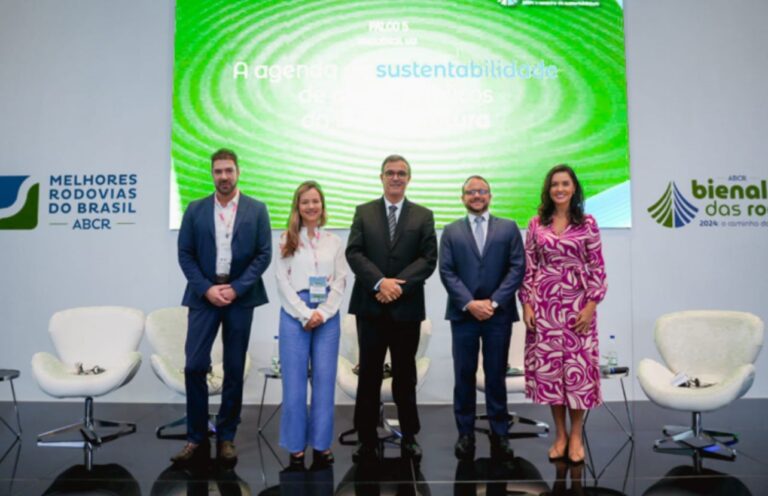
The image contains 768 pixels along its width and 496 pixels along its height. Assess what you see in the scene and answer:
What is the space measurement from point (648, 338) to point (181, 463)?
433 cm

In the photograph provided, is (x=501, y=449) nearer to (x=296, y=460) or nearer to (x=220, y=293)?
(x=296, y=460)

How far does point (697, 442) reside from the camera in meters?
3.76

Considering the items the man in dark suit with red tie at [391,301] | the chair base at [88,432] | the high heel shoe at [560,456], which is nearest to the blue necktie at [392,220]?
the man in dark suit with red tie at [391,301]

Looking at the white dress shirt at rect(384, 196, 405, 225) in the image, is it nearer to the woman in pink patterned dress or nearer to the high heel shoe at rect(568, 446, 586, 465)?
the woman in pink patterned dress

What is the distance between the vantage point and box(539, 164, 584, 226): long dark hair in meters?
3.46

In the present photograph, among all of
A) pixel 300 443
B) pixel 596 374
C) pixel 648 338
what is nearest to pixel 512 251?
pixel 596 374

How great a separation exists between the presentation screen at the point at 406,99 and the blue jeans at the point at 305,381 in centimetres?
210

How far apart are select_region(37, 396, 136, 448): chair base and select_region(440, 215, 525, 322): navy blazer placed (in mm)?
2591

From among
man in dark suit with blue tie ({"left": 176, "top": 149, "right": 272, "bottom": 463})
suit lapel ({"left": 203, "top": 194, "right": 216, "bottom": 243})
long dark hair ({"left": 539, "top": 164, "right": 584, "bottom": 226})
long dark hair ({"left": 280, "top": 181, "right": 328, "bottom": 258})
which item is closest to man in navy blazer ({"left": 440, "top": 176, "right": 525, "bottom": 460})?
long dark hair ({"left": 539, "top": 164, "right": 584, "bottom": 226})

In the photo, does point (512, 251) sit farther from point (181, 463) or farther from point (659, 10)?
point (659, 10)

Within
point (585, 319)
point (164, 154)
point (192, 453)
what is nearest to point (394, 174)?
point (585, 319)

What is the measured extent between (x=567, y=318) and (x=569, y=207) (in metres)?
0.69

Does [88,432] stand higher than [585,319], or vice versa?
[585,319]

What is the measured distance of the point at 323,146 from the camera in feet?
17.9
